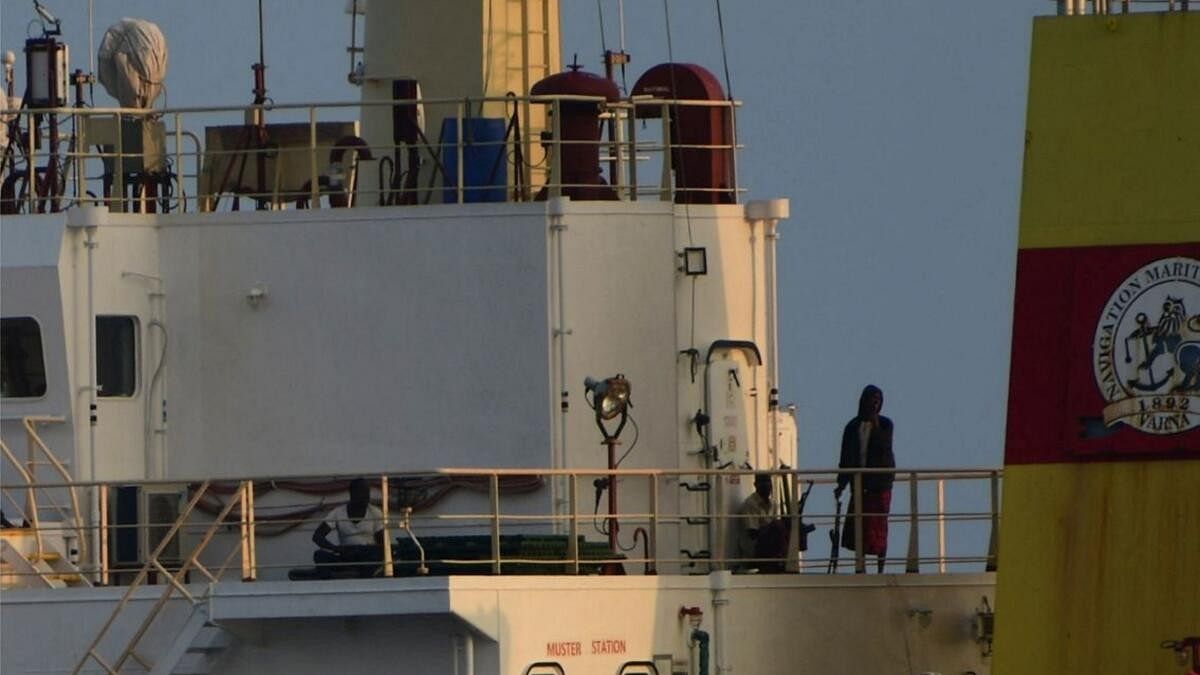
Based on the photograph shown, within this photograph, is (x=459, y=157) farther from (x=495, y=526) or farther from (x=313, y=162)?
(x=495, y=526)

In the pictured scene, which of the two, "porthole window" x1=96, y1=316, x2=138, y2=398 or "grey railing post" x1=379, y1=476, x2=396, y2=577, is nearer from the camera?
"grey railing post" x1=379, y1=476, x2=396, y2=577

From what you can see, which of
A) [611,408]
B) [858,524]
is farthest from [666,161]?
[858,524]

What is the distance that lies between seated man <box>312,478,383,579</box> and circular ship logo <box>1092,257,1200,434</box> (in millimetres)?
6153

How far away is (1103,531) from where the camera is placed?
31078 mm

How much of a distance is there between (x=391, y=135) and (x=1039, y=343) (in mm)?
8326

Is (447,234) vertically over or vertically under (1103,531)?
over

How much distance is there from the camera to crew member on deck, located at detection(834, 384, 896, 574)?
34.3 meters

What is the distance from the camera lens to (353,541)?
31500mm

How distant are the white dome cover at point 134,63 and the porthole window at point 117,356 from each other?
10.4 feet

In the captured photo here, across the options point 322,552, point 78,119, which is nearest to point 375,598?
point 322,552

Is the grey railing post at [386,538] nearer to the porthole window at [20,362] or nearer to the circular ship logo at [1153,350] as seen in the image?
the porthole window at [20,362]

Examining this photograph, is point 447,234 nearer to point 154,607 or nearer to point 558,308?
point 558,308

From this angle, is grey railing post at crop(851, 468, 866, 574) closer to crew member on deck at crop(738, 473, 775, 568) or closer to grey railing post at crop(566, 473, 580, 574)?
crew member on deck at crop(738, 473, 775, 568)

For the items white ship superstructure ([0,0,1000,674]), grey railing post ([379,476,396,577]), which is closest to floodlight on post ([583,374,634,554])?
white ship superstructure ([0,0,1000,674])
